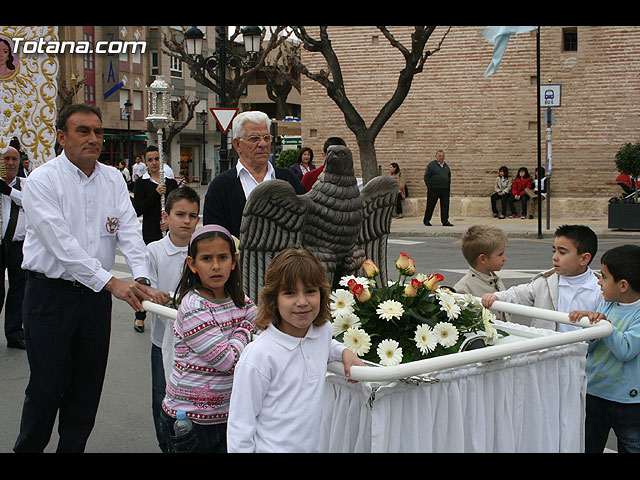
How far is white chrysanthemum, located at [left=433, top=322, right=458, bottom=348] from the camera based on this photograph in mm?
2873

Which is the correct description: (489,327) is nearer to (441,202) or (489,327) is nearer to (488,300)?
(488,300)

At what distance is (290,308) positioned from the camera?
2.59 meters

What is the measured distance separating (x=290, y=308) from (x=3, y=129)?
9.62m

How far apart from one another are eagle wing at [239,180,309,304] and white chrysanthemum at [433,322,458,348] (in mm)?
1137

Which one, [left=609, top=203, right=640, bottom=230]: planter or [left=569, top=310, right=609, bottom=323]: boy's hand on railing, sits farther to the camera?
[left=609, top=203, right=640, bottom=230]: planter

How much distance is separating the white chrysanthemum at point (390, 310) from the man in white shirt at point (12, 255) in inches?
202

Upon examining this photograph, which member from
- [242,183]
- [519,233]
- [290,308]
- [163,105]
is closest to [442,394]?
[290,308]

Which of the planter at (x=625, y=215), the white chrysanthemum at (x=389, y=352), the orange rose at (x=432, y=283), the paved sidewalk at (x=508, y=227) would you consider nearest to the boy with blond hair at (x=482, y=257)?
the orange rose at (x=432, y=283)

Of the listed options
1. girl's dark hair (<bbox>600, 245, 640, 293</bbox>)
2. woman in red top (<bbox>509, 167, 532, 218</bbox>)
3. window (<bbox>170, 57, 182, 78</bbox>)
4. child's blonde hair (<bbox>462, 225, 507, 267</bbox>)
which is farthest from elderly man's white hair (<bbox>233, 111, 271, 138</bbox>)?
window (<bbox>170, 57, 182, 78</bbox>)

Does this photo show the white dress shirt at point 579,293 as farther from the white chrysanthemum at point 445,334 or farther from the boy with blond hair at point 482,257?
the white chrysanthemum at point 445,334

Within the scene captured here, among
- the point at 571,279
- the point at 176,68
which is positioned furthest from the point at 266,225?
the point at 176,68

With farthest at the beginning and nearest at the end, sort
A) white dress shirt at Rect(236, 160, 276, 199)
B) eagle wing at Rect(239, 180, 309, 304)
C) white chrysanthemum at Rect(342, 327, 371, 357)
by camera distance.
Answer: white dress shirt at Rect(236, 160, 276, 199) → eagle wing at Rect(239, 180, 309, 304) → white chrysanthemum at Rect(342, 327, 371, 357)

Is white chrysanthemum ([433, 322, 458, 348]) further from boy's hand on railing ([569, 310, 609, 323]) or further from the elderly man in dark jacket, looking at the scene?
the elderly man in dark jacket
